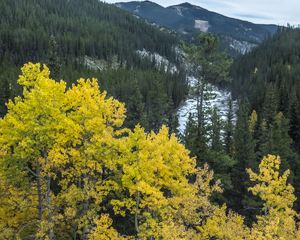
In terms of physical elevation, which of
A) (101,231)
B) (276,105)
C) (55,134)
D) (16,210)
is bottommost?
(16,210)

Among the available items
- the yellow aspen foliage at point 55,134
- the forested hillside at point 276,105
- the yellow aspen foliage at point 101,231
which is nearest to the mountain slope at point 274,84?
the forested hillside at point 276,105

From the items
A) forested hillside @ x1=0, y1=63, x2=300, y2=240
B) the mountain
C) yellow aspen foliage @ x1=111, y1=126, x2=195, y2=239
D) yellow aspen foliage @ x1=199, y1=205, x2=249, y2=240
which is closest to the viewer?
forested hillside @ x1=0, y1=63, x2=300, y2=240

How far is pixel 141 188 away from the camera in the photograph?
23.9m

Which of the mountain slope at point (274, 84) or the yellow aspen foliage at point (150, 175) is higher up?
the yellow aspen foliage at point (150, 175)

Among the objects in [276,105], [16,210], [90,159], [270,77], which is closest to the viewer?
[90,159]

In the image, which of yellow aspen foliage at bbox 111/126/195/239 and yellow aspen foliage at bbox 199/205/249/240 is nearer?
yellow aspen foliage at bbox 199/205/249/240

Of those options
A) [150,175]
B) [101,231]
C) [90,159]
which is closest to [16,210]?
[101,231]

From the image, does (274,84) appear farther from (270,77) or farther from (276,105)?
(270,77)

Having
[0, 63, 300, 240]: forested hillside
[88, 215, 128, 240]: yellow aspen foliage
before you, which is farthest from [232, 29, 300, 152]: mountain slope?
[88, 215, 128, 240]: yellow aspen foliage

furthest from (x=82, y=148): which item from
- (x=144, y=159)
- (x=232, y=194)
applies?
(x=232, y=194)

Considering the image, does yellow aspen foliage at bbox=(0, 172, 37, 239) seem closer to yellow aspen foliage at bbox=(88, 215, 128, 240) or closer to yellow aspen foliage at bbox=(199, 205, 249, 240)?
yellow aspen foliage at bbox=(88, 215, 128, 240)

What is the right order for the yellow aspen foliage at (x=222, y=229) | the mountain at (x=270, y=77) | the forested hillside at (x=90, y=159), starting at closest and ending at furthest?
the forested hillside at (x=90, y=159) → the yellow aspen foliage at (x=222, y=229) → the mountain at (x=270, y=77)

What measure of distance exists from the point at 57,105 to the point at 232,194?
93.9ft

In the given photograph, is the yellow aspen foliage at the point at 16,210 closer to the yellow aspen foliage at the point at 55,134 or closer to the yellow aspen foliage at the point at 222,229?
the yellow aspen foliage at the point at 55,134
